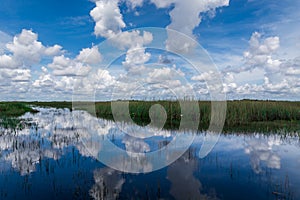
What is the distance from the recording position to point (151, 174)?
22.9ft

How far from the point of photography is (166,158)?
27.7ft

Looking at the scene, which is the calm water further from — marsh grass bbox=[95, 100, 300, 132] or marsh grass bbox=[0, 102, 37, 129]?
marsh grass bbox=[95, 100, 300, 132]

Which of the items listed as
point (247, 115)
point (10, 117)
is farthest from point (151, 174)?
point (10, 117)

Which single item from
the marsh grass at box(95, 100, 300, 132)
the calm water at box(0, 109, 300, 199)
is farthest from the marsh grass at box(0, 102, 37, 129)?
the marsh grass at box(95, 100, 300, 132)

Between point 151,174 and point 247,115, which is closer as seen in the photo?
point 151,174

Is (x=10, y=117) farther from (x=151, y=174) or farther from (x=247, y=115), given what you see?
(x=247, y=115)

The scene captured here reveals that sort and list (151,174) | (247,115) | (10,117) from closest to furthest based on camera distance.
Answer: (151,174), (247,115), (10,117)

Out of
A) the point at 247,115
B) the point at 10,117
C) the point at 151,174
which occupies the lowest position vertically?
the point at 151,174

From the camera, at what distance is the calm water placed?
564 cm

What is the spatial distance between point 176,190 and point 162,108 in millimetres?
16220

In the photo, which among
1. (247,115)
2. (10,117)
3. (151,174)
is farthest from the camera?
(10,117)

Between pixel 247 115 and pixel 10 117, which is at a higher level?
pixel 247 115

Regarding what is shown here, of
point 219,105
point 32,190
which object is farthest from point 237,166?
point 219,105

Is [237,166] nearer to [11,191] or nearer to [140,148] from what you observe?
[140,148]
